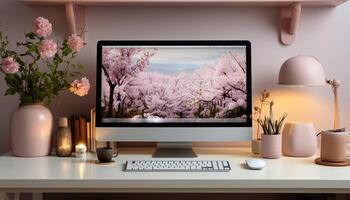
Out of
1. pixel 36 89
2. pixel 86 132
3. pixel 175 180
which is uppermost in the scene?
pixel 36 89

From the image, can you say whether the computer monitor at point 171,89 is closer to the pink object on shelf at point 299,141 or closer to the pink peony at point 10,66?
the pink object on shelf at point 299,141

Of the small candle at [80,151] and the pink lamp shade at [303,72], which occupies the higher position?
the pink lamp shade at [303,72]

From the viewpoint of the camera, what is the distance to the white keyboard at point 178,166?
1.46 metres

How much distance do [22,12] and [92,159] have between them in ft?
2.70

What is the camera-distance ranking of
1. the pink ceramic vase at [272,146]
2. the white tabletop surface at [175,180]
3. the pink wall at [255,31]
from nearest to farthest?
the white tabletop surface at [175,180] → the pink ceramic vase at [272,146] → the pink wall at [255,31]

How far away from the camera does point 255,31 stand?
78.2 inches

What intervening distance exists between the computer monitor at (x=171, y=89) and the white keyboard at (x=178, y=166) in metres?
0.20

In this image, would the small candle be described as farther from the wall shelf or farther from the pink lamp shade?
the pink lamp shade

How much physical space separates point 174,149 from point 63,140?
47 cm

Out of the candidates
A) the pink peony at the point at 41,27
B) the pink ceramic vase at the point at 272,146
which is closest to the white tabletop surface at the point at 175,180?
the pink ceramic vase at the point at 272,146

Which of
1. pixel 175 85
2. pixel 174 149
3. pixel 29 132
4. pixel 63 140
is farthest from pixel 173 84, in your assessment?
pixel 29 132

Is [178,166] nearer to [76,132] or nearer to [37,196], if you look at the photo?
[76,132]

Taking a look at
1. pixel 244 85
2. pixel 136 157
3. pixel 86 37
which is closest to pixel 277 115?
pixel 244 85

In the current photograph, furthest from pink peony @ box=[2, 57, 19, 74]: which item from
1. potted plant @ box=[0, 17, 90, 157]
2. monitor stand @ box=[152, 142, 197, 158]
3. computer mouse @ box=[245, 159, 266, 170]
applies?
computer mouse @ box=[245, 159, 266, 170]
